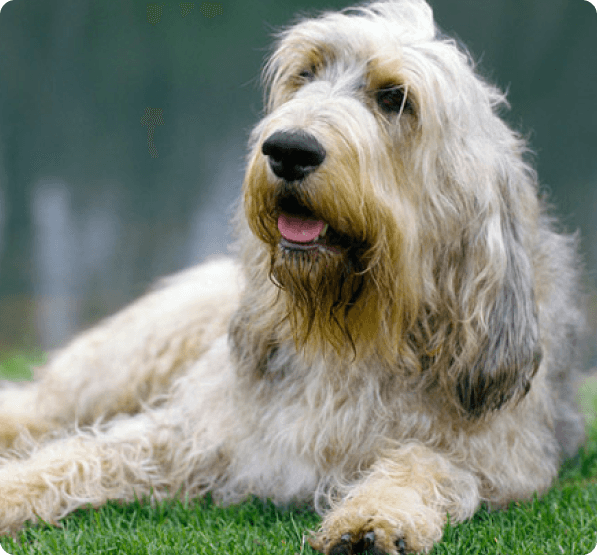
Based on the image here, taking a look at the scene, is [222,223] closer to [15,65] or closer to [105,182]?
[105,182]

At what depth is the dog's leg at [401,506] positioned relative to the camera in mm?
2662

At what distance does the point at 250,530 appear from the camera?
302 centimetres

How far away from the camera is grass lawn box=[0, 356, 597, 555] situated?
111 inches

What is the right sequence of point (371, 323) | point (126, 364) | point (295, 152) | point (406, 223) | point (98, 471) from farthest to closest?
point (126, 364)
point (98, 471)
point (371, 323)
point (406, 223)
point (295, 152)

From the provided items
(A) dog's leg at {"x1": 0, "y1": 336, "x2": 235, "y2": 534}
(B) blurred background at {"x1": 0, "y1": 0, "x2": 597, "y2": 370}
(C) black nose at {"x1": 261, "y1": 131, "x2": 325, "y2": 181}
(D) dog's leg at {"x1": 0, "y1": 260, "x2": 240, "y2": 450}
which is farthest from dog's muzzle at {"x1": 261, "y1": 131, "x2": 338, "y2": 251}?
(B) blurred background at {"x1": 0, "y1": 0, "x2": 597, "y2": 370}

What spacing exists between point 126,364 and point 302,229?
5.98 feet

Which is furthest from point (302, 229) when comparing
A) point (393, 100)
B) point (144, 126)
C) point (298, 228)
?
point (144, 126)

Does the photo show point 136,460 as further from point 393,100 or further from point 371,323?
point 393,100

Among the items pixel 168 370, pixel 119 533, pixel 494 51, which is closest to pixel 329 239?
pixel 119 533

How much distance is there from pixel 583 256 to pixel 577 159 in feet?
30.4

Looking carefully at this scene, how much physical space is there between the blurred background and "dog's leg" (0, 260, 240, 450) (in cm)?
365

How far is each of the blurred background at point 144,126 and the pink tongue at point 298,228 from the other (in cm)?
549

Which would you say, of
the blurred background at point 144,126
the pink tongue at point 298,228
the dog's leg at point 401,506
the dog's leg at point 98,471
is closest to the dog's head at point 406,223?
the pink tongue at point 298,228

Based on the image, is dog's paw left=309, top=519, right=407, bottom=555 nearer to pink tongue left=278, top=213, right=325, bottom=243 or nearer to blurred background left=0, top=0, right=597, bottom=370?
pink tongue left=278, top=213, right=325, bottom=243
